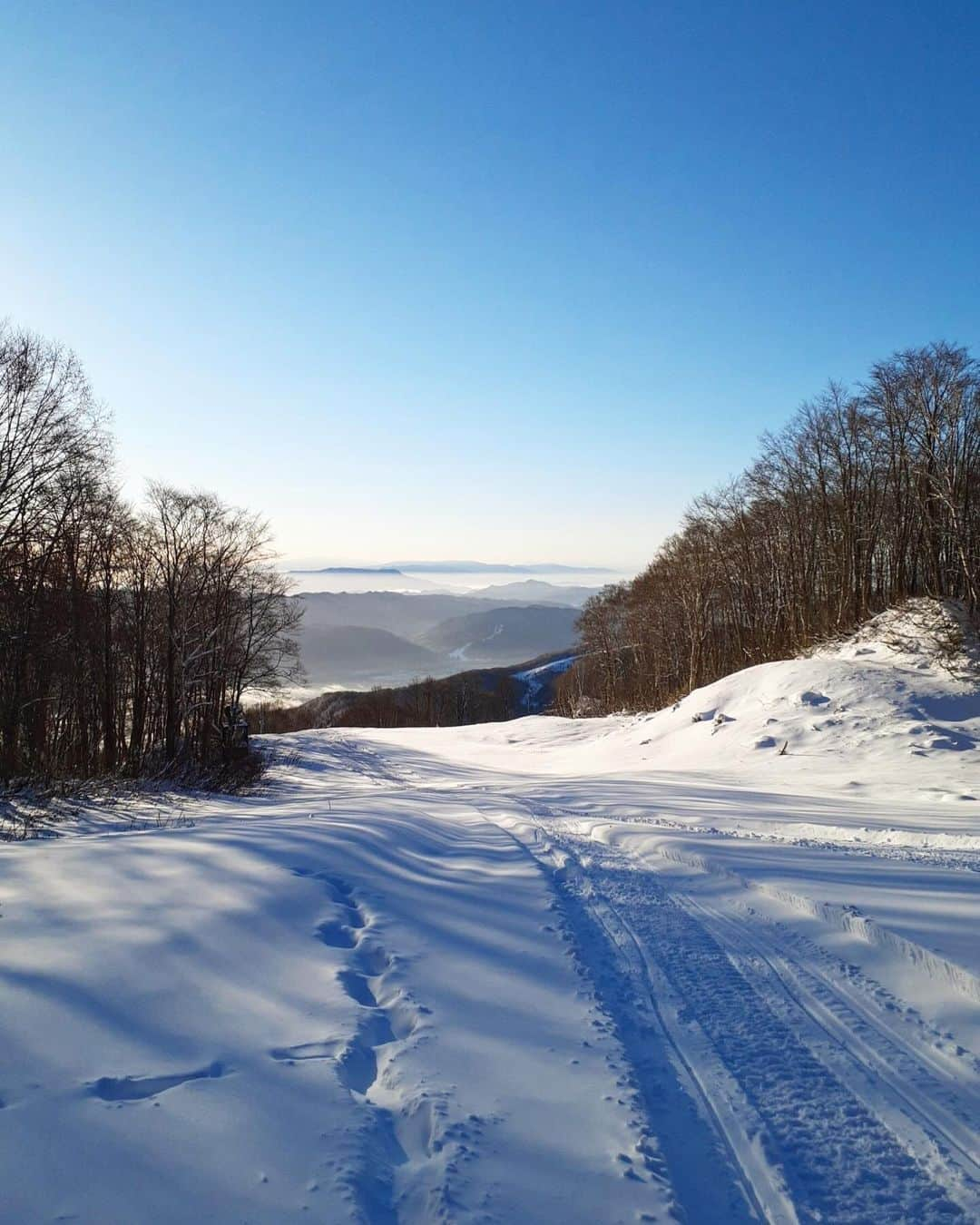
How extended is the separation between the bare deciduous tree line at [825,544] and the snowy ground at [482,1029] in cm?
1954

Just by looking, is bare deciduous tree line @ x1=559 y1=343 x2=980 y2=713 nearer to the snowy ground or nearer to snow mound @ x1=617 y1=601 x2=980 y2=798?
snow mound @ x1=617 y1=601 x2=980 y2=798

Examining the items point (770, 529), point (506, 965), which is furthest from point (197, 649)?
point (770, 529)

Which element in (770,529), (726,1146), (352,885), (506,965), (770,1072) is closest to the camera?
(726,1146)

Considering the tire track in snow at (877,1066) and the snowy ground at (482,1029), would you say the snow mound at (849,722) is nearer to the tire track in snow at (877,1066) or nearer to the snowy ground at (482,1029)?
the snowy ground at (482,1029)

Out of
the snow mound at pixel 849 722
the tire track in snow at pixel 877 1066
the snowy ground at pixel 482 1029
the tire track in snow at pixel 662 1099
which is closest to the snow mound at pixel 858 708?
the snow mound at pixel 849 722

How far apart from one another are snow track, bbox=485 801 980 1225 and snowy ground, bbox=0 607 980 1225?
0.05 feet

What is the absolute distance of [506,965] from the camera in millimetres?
4344

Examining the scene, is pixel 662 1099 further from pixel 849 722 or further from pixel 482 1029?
pixel 849 722

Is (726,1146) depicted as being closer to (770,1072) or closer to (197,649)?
(770,1072)

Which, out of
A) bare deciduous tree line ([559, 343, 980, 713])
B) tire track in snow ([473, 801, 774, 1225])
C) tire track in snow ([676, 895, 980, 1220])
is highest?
bare deciduous tree line ([559, 343, 980, 713])

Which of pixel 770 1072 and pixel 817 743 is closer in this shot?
pixel 770 1072

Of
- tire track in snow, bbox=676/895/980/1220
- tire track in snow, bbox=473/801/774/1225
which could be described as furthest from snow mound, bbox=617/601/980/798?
tire track in snow, bbox=473/801/774/1225

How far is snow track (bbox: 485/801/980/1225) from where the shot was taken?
2.60 metres

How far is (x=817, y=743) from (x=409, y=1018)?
611 inches
